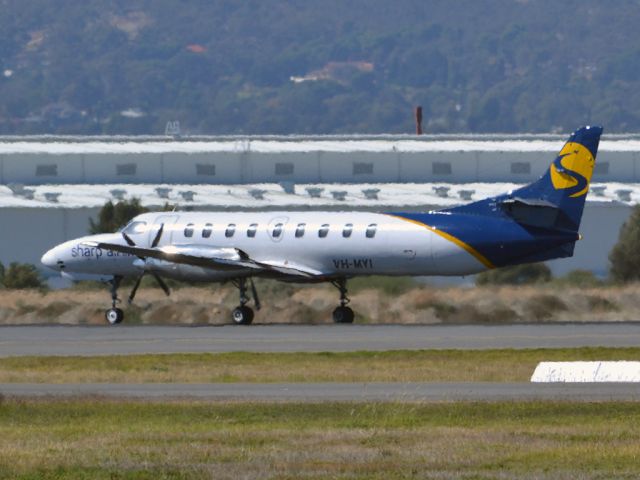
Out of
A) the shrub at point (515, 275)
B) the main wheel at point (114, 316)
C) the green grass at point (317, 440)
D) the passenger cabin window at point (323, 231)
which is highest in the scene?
the passenger cabin window at point (323, 231)

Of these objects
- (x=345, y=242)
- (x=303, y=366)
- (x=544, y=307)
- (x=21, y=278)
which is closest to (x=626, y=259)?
(x=544, y=307)

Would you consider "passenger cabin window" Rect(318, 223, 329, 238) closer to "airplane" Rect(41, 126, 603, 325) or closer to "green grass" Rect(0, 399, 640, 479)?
"airplane" Rect(41, 126, 603, 325)

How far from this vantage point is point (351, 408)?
26.8 meters

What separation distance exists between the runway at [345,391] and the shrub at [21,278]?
35622mm

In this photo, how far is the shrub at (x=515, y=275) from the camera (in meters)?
66.6

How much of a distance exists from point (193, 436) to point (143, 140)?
295ft

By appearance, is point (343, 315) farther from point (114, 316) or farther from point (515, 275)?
point (515, 275)

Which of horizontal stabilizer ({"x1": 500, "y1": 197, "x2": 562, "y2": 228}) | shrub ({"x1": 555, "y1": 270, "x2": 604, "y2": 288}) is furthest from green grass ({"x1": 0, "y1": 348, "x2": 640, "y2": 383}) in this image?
shrub ({"x1": 555, "y1": 270, "x2": 604, "y2": 288})

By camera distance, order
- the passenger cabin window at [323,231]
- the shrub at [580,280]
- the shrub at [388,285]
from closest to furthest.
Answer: the passenger cabin window at [323,231], the shrub at [388,285], the shrub at [580,280]

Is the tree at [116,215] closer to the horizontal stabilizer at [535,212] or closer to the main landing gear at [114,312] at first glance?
the main landing gear at [114,312]

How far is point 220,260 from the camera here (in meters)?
51.9

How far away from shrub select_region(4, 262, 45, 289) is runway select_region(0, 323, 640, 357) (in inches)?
670

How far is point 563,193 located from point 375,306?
8.38 meters

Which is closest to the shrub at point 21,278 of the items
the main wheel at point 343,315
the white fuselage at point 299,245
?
the white fuselage at point 299,245
